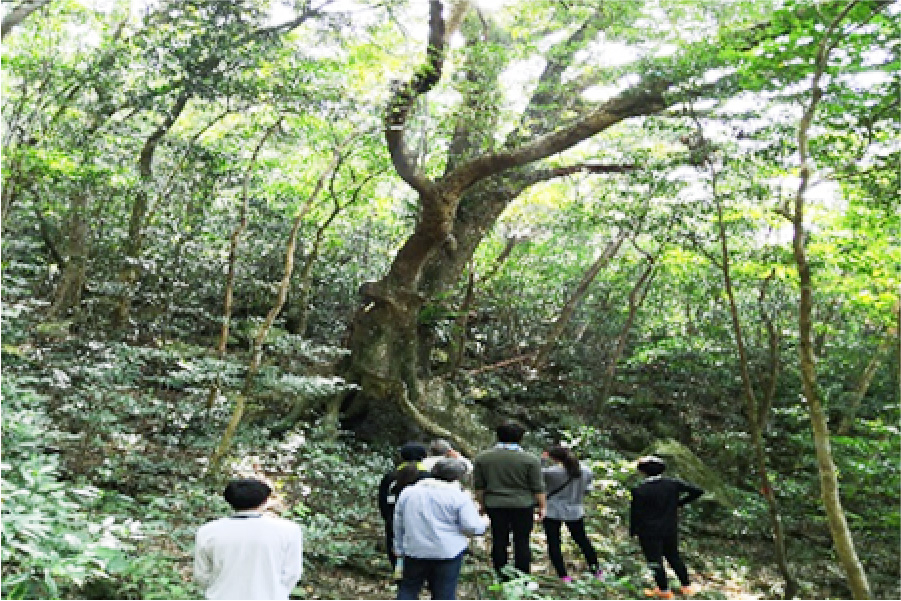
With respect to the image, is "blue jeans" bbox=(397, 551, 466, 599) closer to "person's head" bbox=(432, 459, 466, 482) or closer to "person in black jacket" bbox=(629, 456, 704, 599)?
"person's head" bbox=(432, 459, 466, 482)

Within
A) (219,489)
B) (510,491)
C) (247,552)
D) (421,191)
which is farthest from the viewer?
(421,191)

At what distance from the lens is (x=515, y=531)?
589 centimetres

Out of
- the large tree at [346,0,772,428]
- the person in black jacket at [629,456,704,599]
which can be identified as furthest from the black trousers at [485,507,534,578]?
the large tree at [346,0,772,428]

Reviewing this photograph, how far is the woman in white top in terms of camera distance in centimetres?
648

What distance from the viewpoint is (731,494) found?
39.7 ft

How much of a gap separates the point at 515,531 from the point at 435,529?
1.69 meters

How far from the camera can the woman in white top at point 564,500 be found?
255 inches

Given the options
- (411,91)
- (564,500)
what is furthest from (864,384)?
(411,91)

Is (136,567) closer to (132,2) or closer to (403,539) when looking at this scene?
(403,539)

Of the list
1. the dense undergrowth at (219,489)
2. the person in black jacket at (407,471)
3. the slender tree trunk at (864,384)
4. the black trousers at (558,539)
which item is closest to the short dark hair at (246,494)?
the dense undergrowth at (219,489)

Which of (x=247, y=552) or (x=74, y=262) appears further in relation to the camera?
(x=74, y=262)

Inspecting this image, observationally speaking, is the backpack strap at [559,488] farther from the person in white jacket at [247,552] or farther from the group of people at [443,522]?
the person in white jacket at [247,552]

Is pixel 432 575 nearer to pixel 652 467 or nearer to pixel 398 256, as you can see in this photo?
pixel 652 467

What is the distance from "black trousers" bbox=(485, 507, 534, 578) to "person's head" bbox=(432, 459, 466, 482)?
141cm
